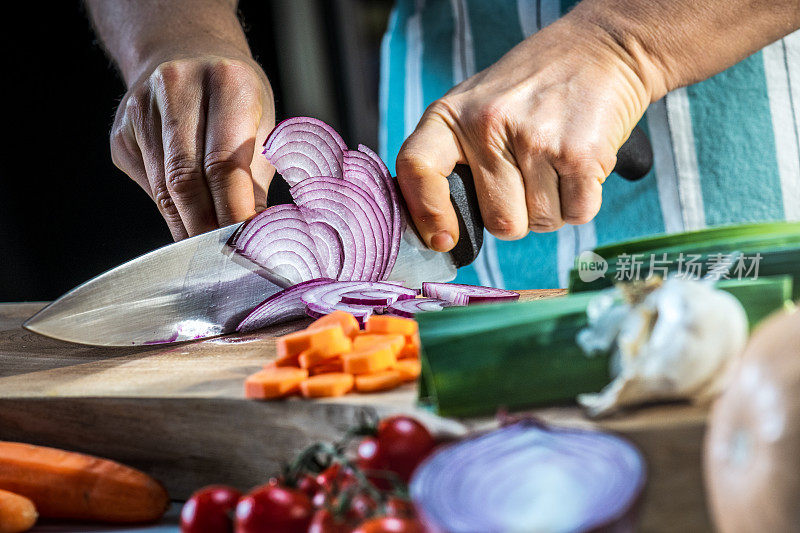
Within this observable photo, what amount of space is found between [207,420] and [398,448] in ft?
1.49

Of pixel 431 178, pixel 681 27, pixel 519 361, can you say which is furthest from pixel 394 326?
pixel 681 27

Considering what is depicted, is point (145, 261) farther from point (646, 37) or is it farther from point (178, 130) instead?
point (646, 37)

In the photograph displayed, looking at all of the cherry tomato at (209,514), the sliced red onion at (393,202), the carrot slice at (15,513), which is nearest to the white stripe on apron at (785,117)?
the sliced red onion at (393,202)

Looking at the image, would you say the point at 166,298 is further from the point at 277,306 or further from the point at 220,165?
the point at 220,165

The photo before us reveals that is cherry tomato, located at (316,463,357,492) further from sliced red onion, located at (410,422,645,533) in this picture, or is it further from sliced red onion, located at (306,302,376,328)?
sliced red onion, located at (306,302,376,328)

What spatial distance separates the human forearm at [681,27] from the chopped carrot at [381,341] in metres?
1.11

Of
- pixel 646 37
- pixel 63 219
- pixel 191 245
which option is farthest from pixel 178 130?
pixel 63 219

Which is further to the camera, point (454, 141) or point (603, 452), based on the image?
point (454, 141)

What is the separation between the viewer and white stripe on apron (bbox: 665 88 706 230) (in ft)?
7.78

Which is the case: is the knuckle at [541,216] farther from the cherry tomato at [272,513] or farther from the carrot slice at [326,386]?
the cherry tomato at [272,513]

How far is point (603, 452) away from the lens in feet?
2.68

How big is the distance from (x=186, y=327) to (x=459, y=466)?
3.68 feet

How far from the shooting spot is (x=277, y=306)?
6.03ft

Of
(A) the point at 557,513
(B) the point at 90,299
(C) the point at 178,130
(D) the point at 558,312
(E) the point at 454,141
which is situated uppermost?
(C) the point at 178,130
